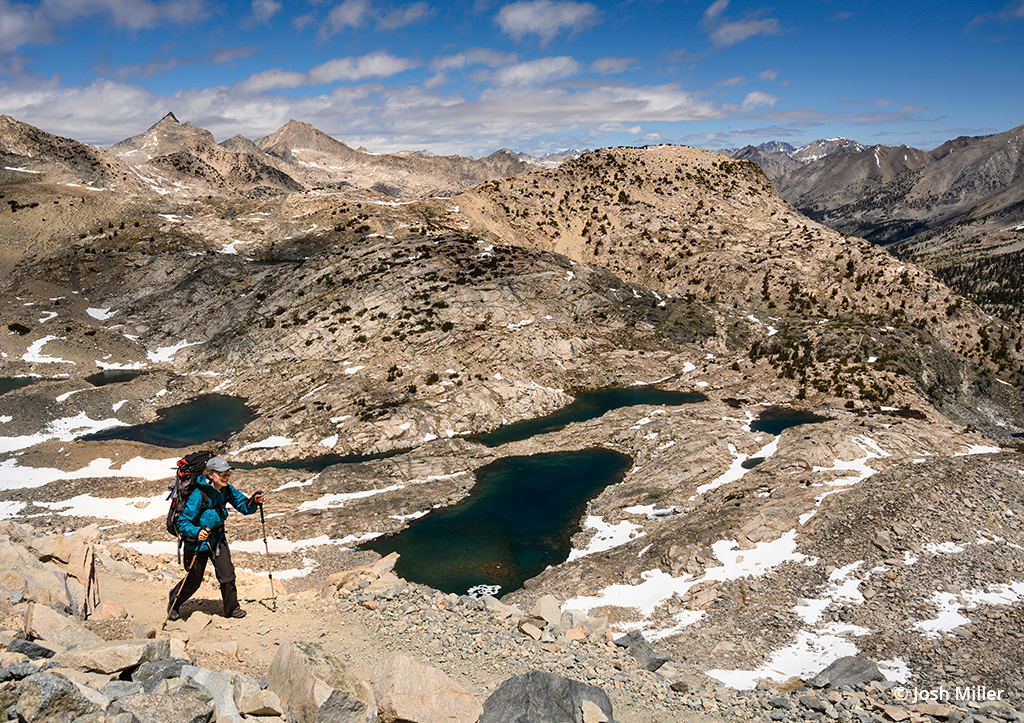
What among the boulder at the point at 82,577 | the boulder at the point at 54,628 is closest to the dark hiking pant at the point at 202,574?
the boulder at the point at 82,577

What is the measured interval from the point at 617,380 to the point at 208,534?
223ft

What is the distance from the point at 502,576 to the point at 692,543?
12.7m

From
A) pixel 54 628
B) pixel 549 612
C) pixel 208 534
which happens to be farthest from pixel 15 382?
pixel 549 612

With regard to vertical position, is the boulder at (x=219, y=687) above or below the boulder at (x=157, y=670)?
below

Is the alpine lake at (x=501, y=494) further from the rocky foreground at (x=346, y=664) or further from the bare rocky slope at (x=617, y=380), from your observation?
the rocky foreground at (x=346, y=664)

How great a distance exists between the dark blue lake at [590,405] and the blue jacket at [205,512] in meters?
46.3

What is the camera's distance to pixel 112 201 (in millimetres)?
124375

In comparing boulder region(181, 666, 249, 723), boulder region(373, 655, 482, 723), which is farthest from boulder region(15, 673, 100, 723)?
boulder region(373, 655, 482, 723)

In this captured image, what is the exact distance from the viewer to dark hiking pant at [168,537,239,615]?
15383 mm

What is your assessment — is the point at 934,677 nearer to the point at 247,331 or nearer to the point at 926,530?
the point at 926,530

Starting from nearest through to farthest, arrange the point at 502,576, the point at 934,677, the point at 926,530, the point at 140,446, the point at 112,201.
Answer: the point at 934,677 < the point at 926,530 < the point at 502,576 < the point at 140,446 < the point at 112,201

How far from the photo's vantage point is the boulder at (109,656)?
9469 mm

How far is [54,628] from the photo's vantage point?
11.2m

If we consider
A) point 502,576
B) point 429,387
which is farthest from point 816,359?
point 502,576
